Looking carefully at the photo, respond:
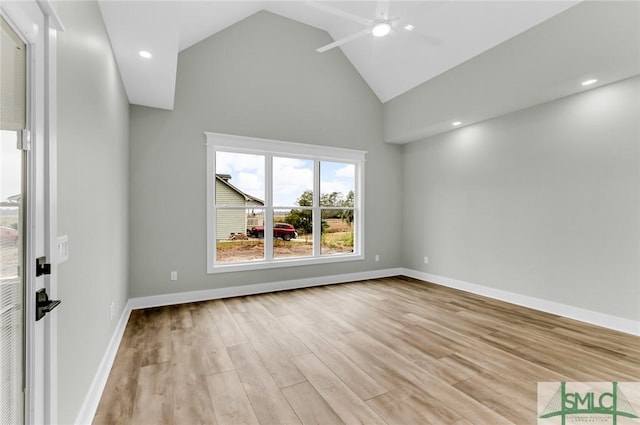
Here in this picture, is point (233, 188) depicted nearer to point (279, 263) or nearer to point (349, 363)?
point (279, 263)

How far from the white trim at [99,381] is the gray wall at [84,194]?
6cm

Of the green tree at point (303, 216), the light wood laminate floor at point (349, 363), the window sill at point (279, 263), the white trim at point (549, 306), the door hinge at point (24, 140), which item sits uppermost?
the door hinge at point (24, 140)

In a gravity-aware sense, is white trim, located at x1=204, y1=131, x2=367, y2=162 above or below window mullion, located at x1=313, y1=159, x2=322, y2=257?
above

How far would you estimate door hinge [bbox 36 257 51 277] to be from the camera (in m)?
1.18

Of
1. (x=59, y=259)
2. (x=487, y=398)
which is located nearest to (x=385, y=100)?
(x=487, y=398)

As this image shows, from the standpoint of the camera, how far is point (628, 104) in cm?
309

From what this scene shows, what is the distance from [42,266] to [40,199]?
10.6 inches

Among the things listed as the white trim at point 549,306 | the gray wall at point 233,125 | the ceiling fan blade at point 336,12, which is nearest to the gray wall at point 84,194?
the gray wall at point 233,125

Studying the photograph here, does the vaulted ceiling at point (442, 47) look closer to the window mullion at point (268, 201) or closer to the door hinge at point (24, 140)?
the door hinge at point (24, 140)

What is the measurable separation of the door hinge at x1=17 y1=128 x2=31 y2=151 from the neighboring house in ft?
10.7

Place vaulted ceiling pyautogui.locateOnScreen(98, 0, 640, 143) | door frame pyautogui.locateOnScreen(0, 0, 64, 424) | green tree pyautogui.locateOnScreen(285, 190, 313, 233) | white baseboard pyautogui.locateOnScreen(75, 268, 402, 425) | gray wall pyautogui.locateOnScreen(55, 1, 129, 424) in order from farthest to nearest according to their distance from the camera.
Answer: green tree pyautogui.locateOnScreen(285, 190, 313, 233) < vaulted ceiling pyautogui.locateOnScreen(98, 0, 640, 143) < white baseboard pyautogui.locateOnScreen(75, 268, 402, 425) < gray wall pyautogui.locateOnScreen(55, 1, 129, 424) < door frame pyautogui.locateOnScreen(0, 0, 64, 424)

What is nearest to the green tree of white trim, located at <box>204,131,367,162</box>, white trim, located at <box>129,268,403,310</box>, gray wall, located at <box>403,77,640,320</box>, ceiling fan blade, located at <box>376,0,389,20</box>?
white trim, located at <box>204,131,367,162</box>

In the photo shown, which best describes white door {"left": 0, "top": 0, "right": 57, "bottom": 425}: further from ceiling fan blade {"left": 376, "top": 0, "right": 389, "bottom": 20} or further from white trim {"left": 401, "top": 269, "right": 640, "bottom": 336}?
white trim {"left": 401, "top": 269, "right": 640, "bottom": 336}

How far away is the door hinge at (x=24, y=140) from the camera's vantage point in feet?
3.53
